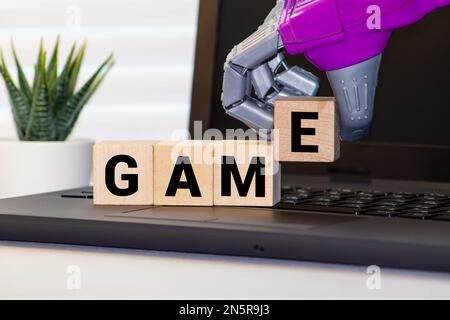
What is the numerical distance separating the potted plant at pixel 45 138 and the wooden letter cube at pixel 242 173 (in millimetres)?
466

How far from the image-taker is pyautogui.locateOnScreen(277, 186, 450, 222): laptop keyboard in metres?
0.92

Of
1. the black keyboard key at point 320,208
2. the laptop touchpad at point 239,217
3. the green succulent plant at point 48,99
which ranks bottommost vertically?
the laptop touchpad at point 239,217

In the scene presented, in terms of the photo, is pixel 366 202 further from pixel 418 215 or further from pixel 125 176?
pixel 125 176

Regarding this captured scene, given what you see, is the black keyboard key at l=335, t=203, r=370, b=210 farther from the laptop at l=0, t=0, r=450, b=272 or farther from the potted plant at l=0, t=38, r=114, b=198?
the potted plant at l=0, t=38, r=114, b=198

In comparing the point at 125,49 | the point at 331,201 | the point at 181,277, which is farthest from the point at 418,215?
the point at 125,49

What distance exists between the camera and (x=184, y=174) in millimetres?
998

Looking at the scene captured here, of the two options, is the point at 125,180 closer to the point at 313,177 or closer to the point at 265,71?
the point at 265,71

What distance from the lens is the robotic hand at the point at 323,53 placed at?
0.93 meters

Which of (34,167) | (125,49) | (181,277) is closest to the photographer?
(181,277)

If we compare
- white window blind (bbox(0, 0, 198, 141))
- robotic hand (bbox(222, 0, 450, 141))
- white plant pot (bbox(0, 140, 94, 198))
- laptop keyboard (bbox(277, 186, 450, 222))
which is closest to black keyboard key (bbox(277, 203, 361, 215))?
laptop keyboard (bbox(277, 186, 450, 222))

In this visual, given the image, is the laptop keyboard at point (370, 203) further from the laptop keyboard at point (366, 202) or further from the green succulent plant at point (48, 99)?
the green succulent plant at point (48, 99)

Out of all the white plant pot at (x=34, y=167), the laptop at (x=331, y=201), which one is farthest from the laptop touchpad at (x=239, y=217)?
the white plant pot at (x=34, y=167)

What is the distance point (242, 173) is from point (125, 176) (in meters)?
0.12

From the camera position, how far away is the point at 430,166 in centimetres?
128
